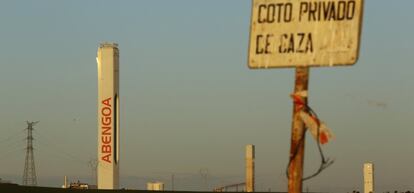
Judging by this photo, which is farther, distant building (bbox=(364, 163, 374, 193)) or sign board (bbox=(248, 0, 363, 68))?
distant building (bbox=(364, 163, 374, 193))

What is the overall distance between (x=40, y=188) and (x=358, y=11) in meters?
16.0

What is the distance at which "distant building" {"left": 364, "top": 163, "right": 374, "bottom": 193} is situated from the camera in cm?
3666

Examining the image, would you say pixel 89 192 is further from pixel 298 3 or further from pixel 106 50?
→ pixel 298 3

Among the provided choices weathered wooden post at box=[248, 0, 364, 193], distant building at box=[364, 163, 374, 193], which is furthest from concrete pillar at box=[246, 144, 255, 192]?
weathered wooden post at box=[248, 0, 364, 193]

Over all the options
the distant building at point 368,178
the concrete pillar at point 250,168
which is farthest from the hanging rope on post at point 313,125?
the distant building at point 368,178

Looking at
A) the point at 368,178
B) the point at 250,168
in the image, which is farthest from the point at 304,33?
the point at 368,178

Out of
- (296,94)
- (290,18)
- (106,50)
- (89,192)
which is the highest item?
(106,50)

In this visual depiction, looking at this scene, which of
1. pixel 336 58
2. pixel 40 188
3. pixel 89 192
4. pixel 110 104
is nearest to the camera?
pixel 336 58

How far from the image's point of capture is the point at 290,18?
5.91 metres

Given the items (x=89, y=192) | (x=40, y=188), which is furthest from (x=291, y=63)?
(x=89, y=192)

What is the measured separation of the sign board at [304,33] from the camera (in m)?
5.76

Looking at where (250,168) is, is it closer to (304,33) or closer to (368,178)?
(368,178)

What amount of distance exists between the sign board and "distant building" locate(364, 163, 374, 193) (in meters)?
31.6

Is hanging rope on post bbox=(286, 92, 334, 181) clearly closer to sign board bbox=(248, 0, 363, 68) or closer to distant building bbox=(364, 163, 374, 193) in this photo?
sign board bbox=(248, 0, 363, 68)
